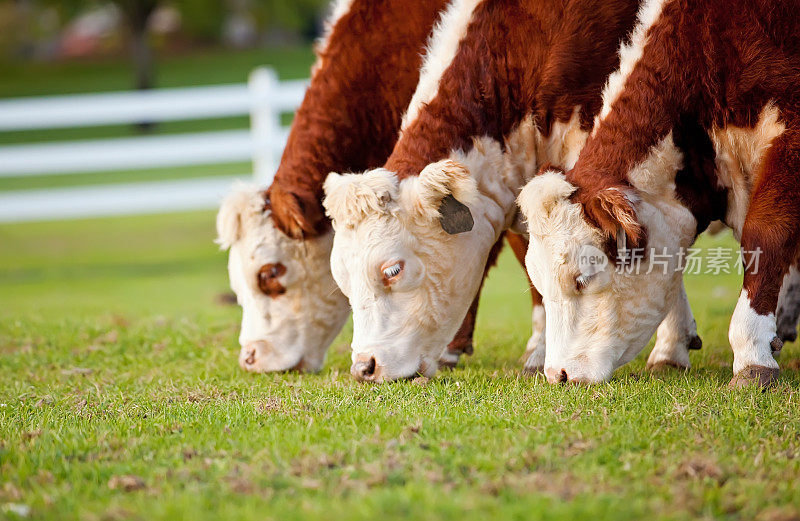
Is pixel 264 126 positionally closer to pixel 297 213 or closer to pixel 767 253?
pixel 297 213

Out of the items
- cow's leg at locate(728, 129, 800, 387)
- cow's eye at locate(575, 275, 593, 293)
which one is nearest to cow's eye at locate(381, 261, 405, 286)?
cow's eye at locate(575, 275, 593, 293)

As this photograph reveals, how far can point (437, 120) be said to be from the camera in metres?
5.41

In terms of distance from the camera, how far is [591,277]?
4.84m

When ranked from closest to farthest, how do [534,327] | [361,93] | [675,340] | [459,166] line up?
[459,166], [675,340], [534,327], [361,93]

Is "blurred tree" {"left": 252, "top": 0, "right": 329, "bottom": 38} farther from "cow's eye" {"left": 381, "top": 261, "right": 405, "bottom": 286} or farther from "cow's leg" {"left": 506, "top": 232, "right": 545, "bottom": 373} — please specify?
"cow's eye" {"left": 381, "top": 261, "right": 405, "bottom": 286}

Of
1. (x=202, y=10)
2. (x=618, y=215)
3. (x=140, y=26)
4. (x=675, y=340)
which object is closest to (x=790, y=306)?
(x=675, y=340)

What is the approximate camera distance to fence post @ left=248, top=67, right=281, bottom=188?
12141 millimetres

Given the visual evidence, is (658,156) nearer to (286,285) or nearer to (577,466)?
(577,466)

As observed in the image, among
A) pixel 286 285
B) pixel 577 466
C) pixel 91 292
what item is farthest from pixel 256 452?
pixel 91 292

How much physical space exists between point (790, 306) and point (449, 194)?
7.55 feet

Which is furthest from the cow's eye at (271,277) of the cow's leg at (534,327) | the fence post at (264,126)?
the fence post at (264,126)

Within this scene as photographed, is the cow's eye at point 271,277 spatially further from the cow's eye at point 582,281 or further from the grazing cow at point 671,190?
the cow's eye at point 582,281

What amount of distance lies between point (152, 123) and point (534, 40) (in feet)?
88.4

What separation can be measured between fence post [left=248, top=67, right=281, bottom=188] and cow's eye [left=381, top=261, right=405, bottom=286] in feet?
22.9
